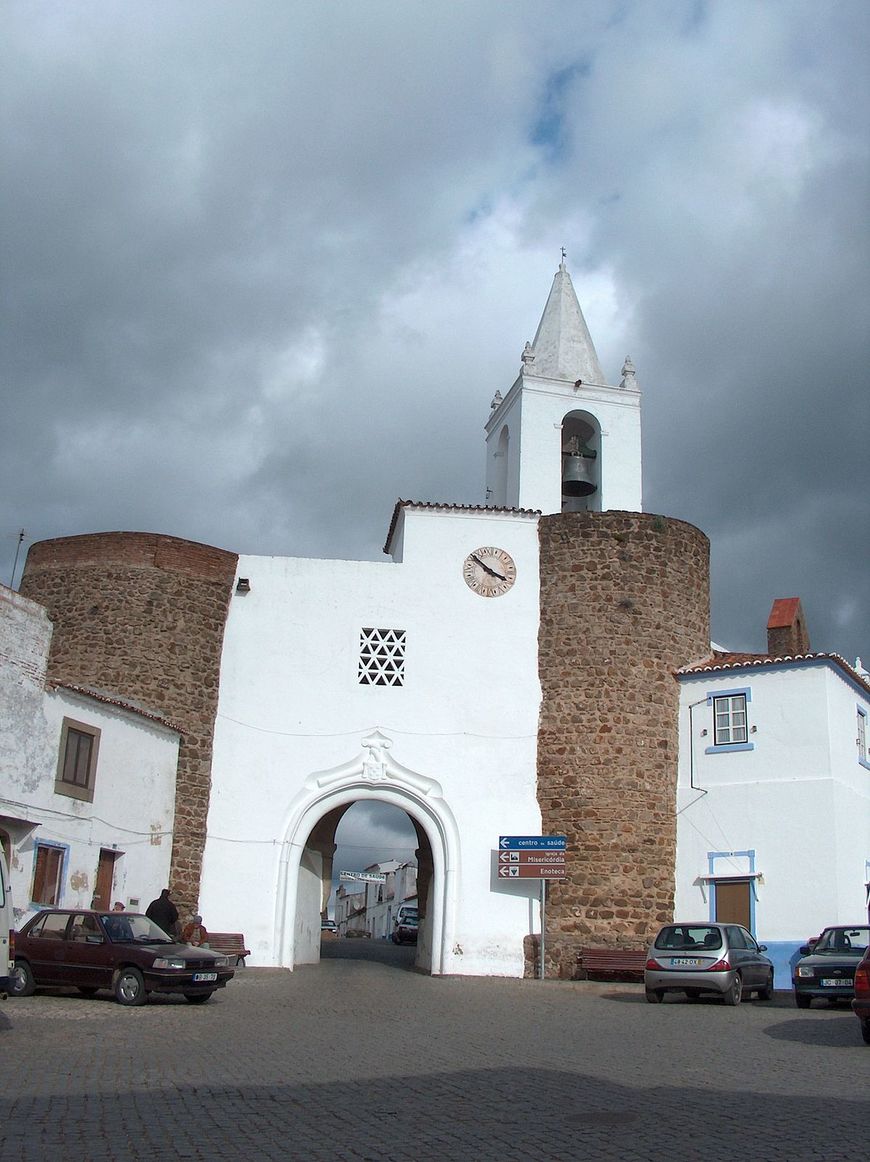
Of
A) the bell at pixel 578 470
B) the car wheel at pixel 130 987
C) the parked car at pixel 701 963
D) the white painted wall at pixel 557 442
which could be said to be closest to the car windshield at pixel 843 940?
the parked car at pixel 701 963

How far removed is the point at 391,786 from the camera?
22.0m

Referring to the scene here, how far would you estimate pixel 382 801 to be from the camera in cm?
2227

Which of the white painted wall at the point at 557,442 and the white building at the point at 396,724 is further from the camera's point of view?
the white painted wall at the point at 557,442

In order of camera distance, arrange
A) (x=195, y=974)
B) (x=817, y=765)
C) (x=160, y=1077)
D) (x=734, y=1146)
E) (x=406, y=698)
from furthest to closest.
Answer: (x=406, y=698), (x=817, y=765), (x=195, y=974), (x=160, y=1077), (x=734, y=1146)

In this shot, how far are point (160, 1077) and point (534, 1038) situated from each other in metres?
4.28

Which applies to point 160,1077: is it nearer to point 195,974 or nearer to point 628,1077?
point 628,1077

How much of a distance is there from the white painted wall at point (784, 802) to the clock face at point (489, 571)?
4147 mm

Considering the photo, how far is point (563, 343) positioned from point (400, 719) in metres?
10.3

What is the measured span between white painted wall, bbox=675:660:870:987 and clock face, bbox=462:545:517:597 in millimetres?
4147

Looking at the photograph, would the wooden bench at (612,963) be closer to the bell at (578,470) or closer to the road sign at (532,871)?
the road sign at (532,871)

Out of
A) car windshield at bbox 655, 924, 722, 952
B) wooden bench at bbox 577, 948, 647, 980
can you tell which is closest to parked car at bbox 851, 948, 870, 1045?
car windshield at bbox 655, 924, 722, 952

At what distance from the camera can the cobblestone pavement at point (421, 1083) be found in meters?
6.48

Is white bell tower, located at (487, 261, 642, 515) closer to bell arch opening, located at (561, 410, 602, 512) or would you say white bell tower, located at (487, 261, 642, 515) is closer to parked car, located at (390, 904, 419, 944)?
bell arch opening, located at (561, 410, 602, 512)

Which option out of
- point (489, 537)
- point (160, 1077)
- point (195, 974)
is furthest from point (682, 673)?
point (160, 1077)
